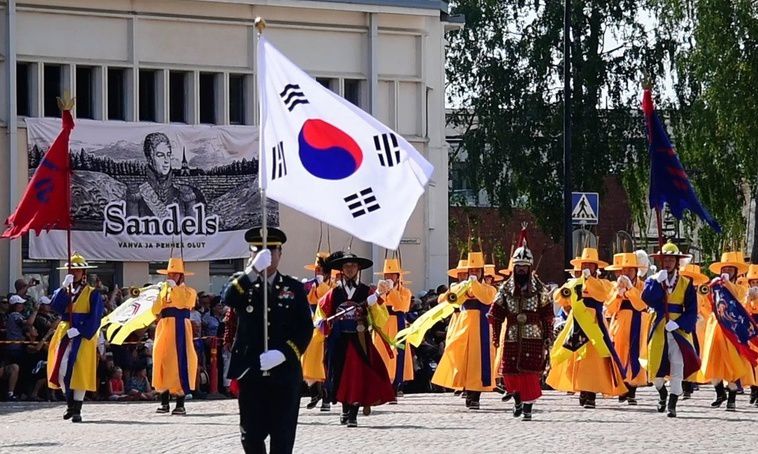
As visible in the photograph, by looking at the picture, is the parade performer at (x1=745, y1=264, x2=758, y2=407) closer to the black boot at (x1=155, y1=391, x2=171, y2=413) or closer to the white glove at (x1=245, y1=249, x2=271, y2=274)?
the black boot at (x1=155, y1=391, x2=171, y2=413)

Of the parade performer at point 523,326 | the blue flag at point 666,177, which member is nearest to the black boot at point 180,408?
the parade performer at point 523,326

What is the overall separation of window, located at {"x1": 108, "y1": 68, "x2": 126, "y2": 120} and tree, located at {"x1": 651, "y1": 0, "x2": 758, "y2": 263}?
12.1 m

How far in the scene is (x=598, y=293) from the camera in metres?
22.0

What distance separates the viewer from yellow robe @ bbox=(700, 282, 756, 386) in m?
22.2

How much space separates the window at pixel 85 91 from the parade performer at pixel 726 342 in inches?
528

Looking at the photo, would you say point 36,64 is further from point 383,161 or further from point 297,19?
point 383,161

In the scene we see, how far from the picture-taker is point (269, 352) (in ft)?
42.5

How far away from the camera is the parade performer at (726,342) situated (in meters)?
22.2

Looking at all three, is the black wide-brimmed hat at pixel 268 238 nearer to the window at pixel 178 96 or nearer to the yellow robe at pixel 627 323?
the yellow robe at pixel 627 323

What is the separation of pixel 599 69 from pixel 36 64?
54.2 feet

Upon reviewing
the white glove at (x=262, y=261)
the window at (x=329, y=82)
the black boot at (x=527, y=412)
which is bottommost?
the black boot at (x=527, y=412)

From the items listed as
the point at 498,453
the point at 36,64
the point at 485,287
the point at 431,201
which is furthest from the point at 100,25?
the point at 498,453

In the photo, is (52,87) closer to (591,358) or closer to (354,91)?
(354,91)

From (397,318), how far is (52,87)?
9242 millimetres
